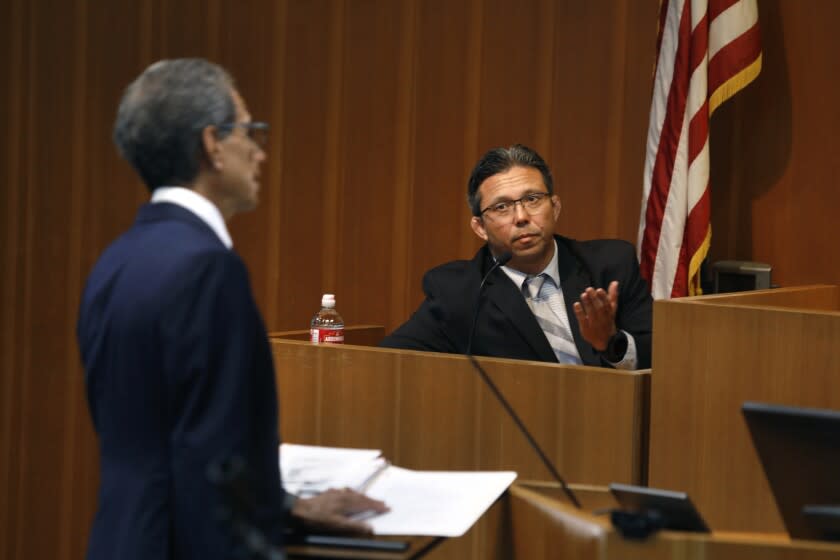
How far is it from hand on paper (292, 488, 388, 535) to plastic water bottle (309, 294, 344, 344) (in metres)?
1.51

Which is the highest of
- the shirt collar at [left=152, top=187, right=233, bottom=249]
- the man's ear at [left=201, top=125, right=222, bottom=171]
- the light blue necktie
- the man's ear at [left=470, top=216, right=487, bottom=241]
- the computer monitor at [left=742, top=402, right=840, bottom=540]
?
the man's ear at [left=201, top=125, right=222, bottom=171]

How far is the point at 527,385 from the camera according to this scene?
3.05 meters

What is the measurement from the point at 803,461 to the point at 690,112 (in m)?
2.49

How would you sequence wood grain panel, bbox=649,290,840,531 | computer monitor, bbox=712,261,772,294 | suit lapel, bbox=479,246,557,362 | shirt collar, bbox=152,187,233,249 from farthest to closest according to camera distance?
computer monitor, bbox=712,261,772,294
suit lapel, bbox=479,246,557,362
wood grain panel, bbox=649,290,840,531
shirt collar, bbox=152,187,233,249

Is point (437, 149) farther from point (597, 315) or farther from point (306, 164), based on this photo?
point (597, 315)

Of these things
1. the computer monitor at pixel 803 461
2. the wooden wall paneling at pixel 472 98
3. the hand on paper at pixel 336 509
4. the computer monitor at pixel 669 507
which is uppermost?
the wooden wall paneling at pixel 472 98

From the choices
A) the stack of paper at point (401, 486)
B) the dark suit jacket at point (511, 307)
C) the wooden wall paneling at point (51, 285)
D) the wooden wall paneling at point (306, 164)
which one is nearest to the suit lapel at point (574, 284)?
the dark suit jacket at point (511, 307)

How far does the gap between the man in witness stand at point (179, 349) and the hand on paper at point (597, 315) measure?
1.42m

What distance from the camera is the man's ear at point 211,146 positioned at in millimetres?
1921

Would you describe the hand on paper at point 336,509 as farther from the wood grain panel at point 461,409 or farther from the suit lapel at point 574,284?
the suit lapel at point 574,284

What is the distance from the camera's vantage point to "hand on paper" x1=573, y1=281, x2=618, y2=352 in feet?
10.5

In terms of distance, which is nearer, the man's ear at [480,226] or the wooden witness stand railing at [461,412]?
the wooden witness stand railing at [461,412]

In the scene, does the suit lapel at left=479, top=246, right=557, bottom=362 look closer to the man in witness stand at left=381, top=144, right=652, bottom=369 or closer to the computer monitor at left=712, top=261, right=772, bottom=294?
the man in witness stand at left=381, top=144, right=652, bottom=369

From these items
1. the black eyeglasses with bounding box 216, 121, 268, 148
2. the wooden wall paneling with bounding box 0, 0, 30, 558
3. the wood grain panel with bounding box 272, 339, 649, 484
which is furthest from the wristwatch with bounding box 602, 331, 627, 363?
the wooden wall paneling with bounding box 0, 0, 30, 558
